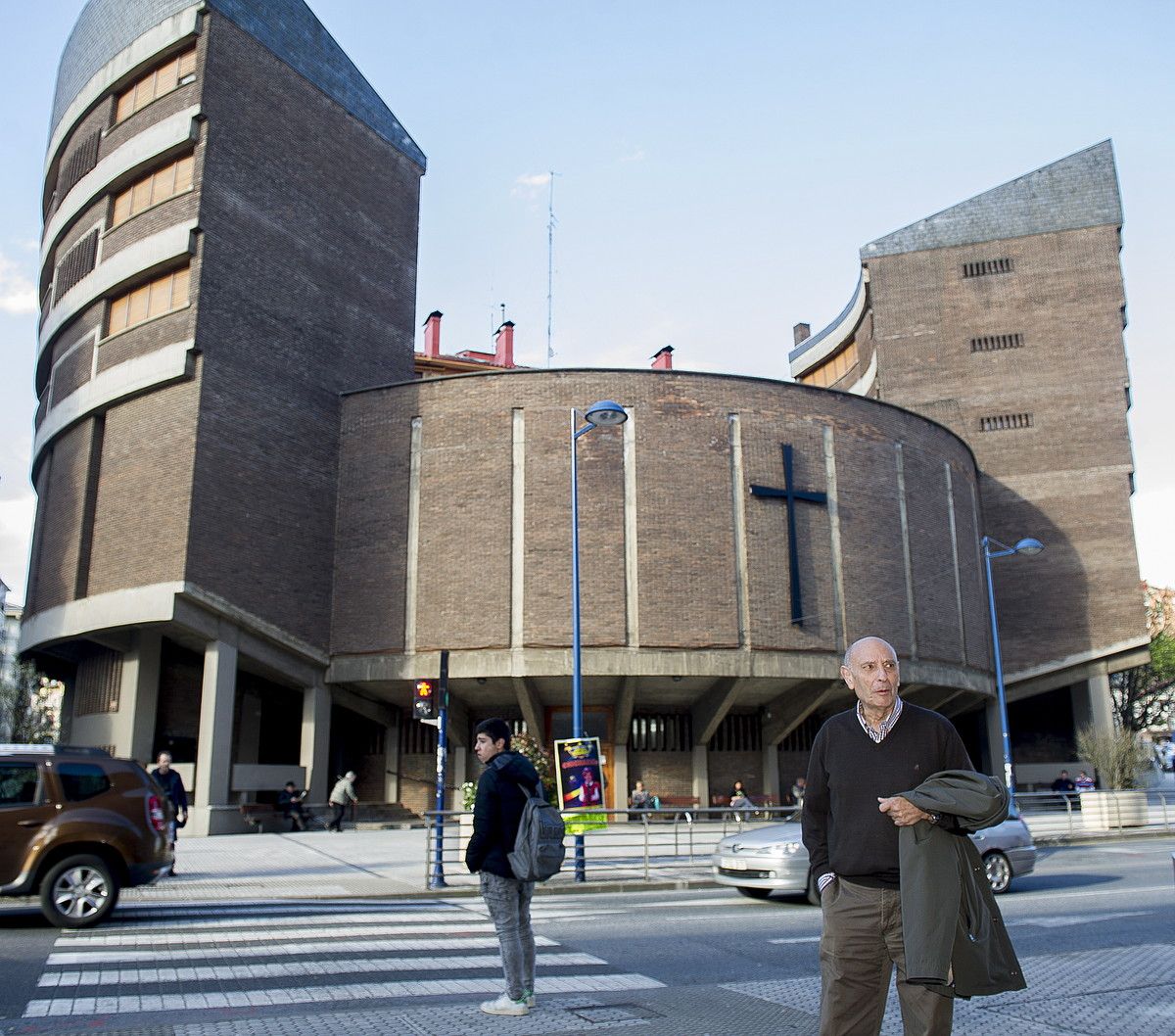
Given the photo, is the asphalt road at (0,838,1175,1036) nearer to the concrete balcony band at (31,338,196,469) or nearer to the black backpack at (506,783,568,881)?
the black backpack at (506,783,568,881)

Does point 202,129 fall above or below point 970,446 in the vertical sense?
above

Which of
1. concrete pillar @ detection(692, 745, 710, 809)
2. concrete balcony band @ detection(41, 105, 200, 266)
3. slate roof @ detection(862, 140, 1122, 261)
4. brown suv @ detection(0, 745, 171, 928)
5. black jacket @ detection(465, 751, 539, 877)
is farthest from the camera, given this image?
slate roof @ detection(862, 140, 1122, 261)

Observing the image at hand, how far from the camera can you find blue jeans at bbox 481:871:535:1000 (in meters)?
6.32

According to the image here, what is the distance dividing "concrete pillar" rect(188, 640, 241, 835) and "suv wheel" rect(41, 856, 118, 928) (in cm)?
1883

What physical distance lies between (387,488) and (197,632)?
22.1ft

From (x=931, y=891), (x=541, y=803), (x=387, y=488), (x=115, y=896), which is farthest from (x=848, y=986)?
(x=387, y=488)

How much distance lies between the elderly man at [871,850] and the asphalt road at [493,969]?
7.04 feet

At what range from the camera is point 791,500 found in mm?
33188

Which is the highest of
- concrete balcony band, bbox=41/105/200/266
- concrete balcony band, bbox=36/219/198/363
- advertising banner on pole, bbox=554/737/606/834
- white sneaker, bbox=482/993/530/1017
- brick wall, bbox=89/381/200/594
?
concrete balcony band, bbox=41/105/200/266

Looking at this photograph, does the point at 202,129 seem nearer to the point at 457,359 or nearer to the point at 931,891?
the point at 457,359

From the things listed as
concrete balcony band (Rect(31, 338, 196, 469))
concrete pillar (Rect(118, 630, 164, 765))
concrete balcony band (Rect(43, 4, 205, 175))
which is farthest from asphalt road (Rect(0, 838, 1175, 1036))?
concrete balcony band (Rect(43, 4, 205, 175))

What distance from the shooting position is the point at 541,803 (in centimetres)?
641

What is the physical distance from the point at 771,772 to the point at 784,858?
23837 mm

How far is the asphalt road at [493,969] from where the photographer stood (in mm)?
6277
